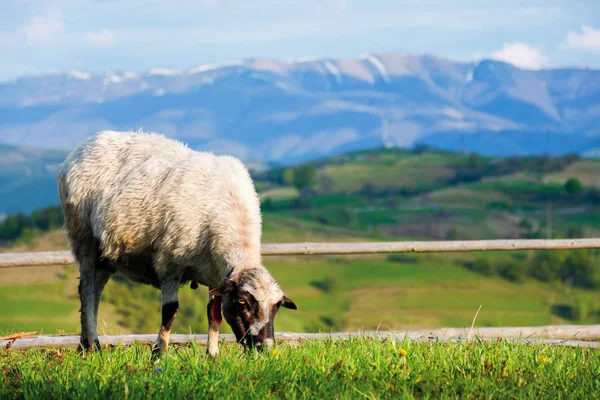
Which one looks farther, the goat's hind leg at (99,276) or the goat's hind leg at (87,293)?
the goat's hind leg at (99,276)

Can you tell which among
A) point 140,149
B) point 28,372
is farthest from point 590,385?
point 140,149

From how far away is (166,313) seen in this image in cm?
629

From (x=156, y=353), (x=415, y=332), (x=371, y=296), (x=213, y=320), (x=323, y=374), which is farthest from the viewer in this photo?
(x=371, y=296)

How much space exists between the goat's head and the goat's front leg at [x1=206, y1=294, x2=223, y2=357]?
5.6 inches

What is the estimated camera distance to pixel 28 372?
5035 millimetres

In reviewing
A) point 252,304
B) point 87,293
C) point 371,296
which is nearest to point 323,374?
point 252,304

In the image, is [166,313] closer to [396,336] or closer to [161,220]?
[161,220]

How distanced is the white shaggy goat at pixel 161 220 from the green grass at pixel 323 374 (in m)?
0.83

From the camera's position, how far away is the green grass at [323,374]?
4.43m

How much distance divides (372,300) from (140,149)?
154698 millimetres

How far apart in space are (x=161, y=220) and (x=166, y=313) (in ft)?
2.74

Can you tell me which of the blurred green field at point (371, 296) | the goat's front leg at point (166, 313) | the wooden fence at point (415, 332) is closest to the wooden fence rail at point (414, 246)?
the wooden fence at point (415, 332)

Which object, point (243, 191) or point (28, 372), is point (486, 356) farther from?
point (28, 372)

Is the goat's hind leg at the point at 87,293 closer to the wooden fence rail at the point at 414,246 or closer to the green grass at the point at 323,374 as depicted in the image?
the wooden fence rail at the point at 414,246
